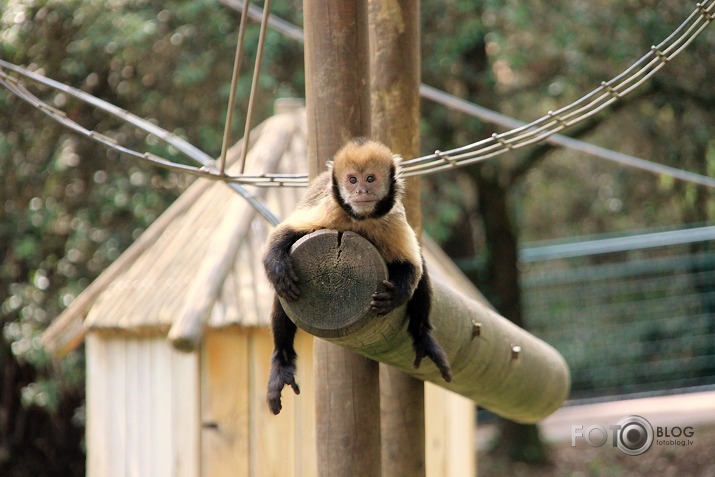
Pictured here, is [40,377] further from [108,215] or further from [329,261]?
[329,261]

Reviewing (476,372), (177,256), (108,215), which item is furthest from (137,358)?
(108,215)

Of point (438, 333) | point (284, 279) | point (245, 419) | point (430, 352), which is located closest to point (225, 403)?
point (245, 419)

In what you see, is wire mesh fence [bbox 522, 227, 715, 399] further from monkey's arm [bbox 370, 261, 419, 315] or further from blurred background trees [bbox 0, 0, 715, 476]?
monkey's arm [bbox 370, 261, 419, 315]

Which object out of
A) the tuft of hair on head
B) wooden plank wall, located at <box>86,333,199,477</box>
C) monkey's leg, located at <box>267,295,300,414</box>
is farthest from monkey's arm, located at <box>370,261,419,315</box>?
wooden plank wall, located at <box>86,333,199,477</box>

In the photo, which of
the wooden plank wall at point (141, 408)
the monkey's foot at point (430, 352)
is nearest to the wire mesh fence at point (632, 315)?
the wooden plank wall at point (141, 408)

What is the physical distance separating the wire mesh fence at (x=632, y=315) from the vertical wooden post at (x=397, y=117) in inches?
242

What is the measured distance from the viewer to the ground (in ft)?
29.8

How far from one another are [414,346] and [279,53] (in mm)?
4843

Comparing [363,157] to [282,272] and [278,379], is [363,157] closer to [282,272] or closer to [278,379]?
[282,272]

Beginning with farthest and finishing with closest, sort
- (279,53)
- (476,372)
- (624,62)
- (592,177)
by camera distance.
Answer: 1. (592,177)
2. (624,62)
3. (279,53)
4. (476,372)

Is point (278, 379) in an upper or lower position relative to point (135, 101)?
lower

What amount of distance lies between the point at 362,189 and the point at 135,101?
18.5 ft

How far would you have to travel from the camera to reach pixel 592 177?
11945mm

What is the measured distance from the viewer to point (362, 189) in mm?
2549
